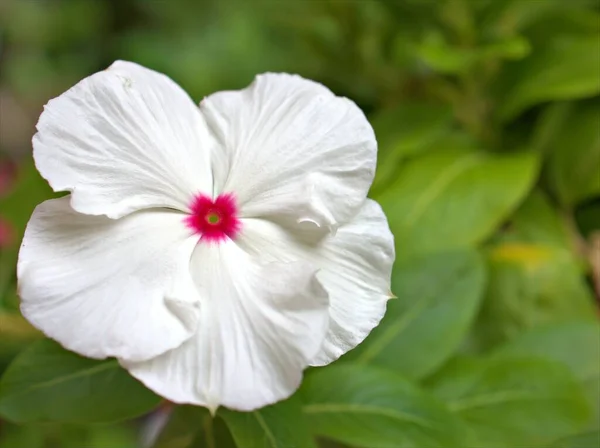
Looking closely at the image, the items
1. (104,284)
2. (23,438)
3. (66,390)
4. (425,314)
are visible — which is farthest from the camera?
(23,438)

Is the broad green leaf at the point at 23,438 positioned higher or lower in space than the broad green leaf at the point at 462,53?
lower

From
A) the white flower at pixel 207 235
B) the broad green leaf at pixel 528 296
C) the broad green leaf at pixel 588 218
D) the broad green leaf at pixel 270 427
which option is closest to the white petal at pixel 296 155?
the white flower at pixel 207 235

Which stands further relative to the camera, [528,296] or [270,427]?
[528,296]

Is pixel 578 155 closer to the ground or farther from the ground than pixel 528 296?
farther from the ground

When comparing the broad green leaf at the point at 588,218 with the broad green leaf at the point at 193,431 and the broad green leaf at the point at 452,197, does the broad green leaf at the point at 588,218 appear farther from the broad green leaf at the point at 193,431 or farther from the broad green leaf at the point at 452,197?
the broad green leaf at the point at 193,431

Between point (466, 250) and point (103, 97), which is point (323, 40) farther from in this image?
point (103, 97)

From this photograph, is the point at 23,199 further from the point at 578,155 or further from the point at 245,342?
the point at 578,155

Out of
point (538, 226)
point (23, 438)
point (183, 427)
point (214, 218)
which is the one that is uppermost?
point (214, 218)

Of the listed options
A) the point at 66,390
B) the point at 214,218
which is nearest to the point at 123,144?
the point at 214,218
